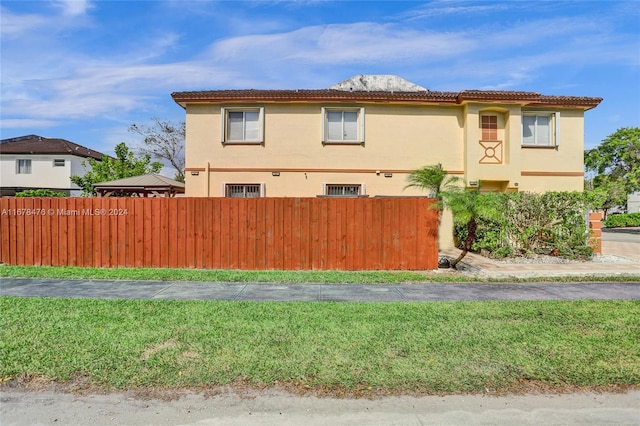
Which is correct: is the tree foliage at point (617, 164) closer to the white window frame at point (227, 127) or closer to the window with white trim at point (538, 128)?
the window with white trim at point (538, 128)

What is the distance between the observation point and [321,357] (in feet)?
13.4

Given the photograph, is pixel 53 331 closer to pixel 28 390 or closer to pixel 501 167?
pixel 28 390

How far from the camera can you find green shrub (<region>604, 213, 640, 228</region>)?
32.6m

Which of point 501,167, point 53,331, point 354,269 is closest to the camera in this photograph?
point 53,331

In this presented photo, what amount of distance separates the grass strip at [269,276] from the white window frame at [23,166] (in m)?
31.5

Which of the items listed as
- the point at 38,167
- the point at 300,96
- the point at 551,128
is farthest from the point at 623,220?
the point at 38,167

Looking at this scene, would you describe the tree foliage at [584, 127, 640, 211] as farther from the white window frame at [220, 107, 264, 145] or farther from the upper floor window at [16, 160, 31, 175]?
the upper floor window at [16, 160, 31, 175]

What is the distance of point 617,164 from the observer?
122ft

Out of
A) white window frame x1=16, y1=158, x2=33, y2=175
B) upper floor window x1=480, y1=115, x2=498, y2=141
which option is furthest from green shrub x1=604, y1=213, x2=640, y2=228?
white window frame x1=16, y1=158, x2=33, y2=175

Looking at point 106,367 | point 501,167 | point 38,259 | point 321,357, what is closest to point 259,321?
point 321,357

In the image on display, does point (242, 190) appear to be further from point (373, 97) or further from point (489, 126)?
point (489, 126)

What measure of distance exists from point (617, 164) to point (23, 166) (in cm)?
5799

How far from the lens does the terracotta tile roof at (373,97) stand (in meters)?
13.5

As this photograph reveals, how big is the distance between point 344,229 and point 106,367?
6793 millimetres
